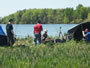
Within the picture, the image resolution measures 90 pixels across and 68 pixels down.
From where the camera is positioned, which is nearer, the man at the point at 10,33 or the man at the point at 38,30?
the man at the point at 10,33

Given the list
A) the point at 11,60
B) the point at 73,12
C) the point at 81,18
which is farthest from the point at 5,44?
the point at 73,12

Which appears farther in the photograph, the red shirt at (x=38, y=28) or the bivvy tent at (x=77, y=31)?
the bivvy tent at (x=77, y=31)

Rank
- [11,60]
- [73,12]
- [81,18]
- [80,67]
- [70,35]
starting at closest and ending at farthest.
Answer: [80,67], [11,60], [70,35], [81,18], [73,12]

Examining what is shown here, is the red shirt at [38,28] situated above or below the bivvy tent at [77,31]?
above

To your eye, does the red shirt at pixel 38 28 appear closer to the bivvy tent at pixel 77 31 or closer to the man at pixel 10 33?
the man at pixel 10 33

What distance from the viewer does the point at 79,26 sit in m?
16.2

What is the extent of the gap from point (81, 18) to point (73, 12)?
7.55 metres

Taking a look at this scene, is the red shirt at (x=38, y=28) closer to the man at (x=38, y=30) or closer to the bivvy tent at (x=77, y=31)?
the man at (x=38, y=30)

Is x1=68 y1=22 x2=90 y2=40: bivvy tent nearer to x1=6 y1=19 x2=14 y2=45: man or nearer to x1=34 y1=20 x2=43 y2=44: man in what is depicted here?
x1=34 y1=20 x2=43 y2=44: man

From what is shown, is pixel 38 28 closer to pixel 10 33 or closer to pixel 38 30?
pixel 38 30

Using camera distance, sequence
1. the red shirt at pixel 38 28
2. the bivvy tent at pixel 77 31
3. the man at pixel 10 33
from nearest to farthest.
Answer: the man at pixel 10 33, the red shirt at pixel 38 28, the bivvy tent at pixel 77 31

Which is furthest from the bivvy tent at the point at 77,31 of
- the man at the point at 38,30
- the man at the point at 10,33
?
the man at the point at 10,33

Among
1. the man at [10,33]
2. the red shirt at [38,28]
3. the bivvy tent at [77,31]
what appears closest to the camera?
the man at [10,33]

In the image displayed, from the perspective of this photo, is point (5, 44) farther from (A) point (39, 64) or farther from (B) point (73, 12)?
A: (B) point (73, 12)
